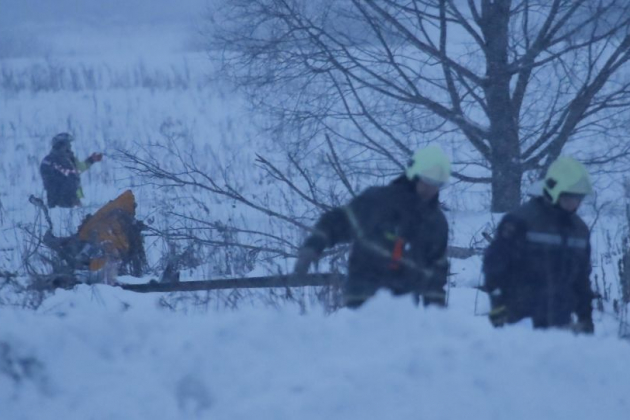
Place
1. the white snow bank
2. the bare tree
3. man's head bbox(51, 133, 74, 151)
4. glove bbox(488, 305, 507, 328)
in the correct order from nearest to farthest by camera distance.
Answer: the white snow bank, glove bbox(488, 305, 507, 328), the bare tree, man's head bbox(51, 133, 74, 151)

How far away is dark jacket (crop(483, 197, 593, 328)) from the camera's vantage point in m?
4.86

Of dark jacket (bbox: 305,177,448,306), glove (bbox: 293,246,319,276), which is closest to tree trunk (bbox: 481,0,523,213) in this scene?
dark jacket (bbox: 305,177,448,306)

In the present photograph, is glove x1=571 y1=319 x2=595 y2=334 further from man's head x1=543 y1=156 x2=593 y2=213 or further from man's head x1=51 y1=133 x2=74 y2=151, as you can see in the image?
man's head x1=51 y1=133 x2=74 y2=151

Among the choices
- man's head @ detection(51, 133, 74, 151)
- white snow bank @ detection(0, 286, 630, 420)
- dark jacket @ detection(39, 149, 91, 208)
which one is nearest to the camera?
white snow bank @ detection(0, 286, 630, 420)

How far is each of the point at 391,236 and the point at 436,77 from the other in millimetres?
5260

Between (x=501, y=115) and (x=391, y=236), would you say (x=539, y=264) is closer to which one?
(x=391, y=236)

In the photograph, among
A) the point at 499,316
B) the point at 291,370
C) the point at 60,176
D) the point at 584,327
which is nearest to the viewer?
the point at 291,370

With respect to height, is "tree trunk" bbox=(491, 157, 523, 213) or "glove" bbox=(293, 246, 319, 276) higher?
"tree trunk" bbox=(491, 157, 523, 213)

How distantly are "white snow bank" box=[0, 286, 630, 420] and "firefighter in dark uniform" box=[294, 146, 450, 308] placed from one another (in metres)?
0.23

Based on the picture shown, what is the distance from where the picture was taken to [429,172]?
472cm

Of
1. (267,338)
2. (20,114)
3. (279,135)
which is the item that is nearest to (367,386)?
(267,338)

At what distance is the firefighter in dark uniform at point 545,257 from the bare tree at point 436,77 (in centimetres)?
422

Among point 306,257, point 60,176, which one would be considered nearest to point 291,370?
point 306,257

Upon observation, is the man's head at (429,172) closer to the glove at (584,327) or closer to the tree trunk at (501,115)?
the glove at (584,327)
